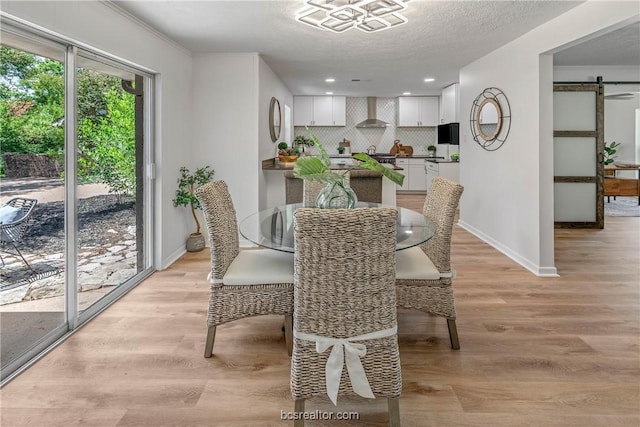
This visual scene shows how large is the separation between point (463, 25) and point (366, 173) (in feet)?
6.24

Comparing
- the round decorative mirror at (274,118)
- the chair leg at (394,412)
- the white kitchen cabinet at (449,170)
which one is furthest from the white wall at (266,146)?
the white kitchen cabinet at (449,170)

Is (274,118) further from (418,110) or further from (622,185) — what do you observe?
(622,185)

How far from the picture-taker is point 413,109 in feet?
32.1

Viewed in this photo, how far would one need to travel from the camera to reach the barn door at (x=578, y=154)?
5.92m

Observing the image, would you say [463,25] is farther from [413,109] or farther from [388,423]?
[413,109]

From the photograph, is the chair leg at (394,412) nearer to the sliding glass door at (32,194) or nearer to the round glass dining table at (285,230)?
the round glass dining table at (285,230)

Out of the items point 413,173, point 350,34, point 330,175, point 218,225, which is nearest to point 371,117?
point 413,173

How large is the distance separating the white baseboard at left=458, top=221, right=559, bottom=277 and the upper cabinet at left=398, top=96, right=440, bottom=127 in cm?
444

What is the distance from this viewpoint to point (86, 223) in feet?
9.93

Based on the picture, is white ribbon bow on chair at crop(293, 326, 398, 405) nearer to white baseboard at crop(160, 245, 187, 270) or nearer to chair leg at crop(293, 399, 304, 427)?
chair leg at crop(293, 399, 304, 427)

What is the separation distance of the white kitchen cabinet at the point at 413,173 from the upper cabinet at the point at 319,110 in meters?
1.74

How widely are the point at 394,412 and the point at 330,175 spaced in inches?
50.2

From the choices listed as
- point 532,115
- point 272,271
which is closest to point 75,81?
point 272,271

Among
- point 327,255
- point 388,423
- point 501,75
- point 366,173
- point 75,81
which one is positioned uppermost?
point 501,75
